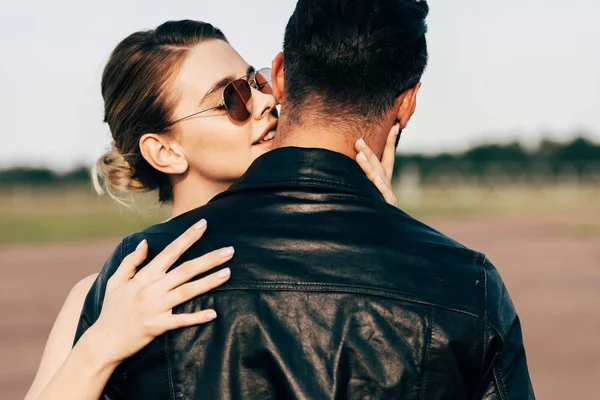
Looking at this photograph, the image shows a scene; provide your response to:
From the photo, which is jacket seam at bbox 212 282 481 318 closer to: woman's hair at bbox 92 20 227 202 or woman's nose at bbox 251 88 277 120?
woman's nose at bbox 251 88 277 120

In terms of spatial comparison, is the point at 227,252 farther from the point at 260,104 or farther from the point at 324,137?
the point at 260,104

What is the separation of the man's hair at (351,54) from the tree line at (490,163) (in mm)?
53856

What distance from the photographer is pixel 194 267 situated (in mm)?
2021

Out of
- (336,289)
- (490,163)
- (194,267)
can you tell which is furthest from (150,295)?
(490,163)

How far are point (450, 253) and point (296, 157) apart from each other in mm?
482

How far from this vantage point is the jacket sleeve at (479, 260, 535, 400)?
198 centimetres

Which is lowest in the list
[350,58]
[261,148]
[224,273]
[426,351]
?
[426,351]

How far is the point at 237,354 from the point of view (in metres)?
2.00

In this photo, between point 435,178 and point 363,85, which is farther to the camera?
point 435,178

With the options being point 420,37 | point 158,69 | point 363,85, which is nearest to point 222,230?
point 363,85

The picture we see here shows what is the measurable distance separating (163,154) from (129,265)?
4.17 feet

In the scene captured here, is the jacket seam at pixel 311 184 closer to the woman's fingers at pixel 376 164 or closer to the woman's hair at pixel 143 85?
the woman's fingers at pixel 376 164

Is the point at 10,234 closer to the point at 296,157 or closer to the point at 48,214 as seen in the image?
the point at 48,214

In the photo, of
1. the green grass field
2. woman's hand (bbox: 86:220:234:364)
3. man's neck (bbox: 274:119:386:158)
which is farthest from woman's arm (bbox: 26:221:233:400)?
the green grass field
